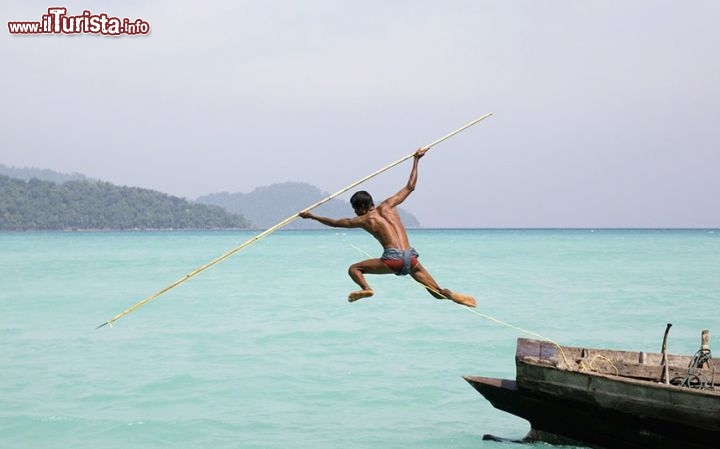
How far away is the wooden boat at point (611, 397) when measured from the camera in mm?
10680

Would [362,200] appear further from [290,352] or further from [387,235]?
[290,352]

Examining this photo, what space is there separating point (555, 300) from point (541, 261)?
Answer: 102ft

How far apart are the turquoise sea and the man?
18.9 ft

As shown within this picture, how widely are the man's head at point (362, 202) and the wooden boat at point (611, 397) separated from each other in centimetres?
380

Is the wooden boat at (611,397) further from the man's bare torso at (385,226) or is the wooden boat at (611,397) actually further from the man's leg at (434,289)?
the man's bare torso at (385,226)

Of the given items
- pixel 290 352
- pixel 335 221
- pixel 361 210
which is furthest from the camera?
pixel 290 352

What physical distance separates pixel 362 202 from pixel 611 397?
4.33 metres

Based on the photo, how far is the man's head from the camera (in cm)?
955

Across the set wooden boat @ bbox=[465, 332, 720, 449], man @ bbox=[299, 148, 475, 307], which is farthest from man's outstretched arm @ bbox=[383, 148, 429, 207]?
wooden boat @ bbox=[465, 332, 720, 449]

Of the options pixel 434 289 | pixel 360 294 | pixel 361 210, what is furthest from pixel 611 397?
pixel 361 210

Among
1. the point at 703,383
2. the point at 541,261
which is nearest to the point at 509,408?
the point at 703,383

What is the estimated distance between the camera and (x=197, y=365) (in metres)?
22.3

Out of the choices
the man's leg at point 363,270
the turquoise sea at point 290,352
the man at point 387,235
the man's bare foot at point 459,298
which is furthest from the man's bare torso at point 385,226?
the turquoise sea at point 290,352

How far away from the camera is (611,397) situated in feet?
36.8
